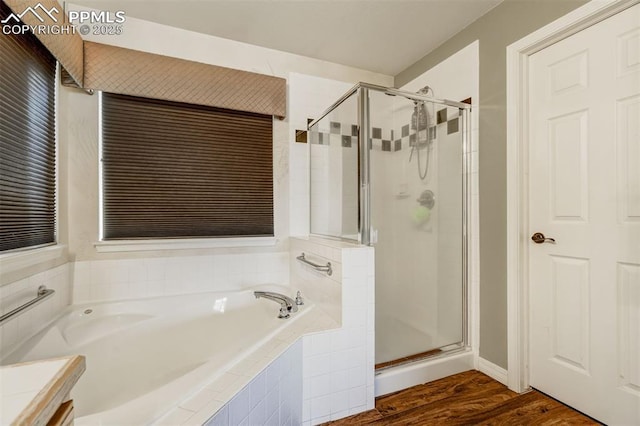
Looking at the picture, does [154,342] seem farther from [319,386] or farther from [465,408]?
[465,408]

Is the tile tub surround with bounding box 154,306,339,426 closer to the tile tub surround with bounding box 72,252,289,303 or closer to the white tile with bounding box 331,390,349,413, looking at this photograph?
the white tile with bounding box 331,390,349,413

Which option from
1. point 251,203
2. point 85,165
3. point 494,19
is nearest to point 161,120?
point 85,165

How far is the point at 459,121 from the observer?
80.6 inches

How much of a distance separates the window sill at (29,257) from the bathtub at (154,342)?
0.35 meters

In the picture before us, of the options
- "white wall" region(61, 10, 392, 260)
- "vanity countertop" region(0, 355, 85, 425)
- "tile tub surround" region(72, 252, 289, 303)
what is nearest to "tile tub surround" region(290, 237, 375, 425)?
"tile tub surround" region(72, 252, 289, 303)

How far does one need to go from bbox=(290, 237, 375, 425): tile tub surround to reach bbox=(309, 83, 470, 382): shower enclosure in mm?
267

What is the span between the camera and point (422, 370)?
180 centimetres

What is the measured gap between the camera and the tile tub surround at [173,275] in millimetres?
Answer: 1922

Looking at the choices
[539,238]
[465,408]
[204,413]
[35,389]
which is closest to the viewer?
[35,389]

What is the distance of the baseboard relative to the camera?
5.85 feet

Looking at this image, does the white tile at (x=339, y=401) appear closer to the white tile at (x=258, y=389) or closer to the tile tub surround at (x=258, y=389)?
the tile tub surround at (x=258, y=389)

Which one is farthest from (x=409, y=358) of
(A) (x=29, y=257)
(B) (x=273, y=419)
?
(A) (x=29, y=257)

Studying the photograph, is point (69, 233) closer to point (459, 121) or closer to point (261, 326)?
point (261, 326)

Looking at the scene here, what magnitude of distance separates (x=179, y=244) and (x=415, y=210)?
1689 mm
